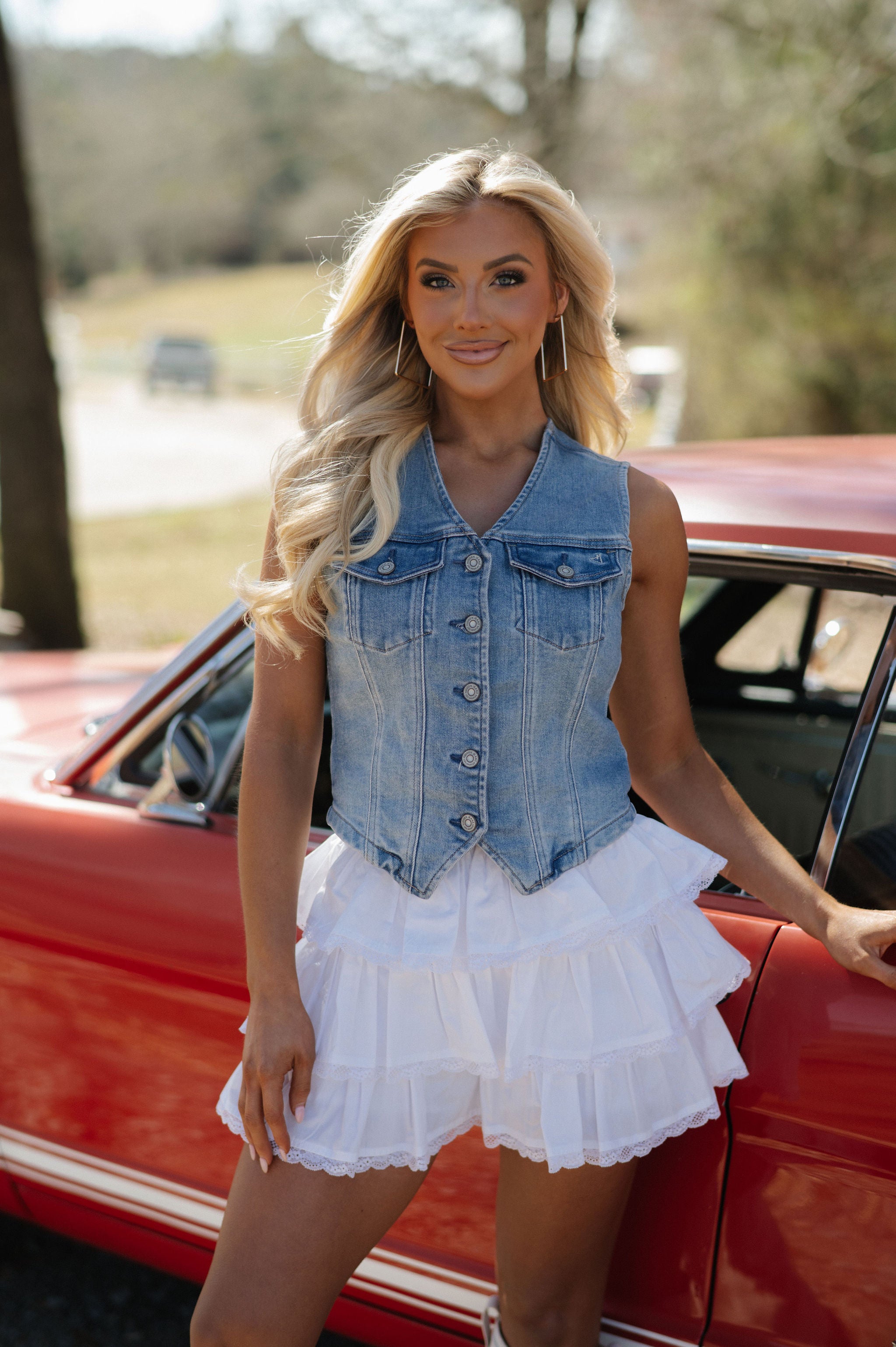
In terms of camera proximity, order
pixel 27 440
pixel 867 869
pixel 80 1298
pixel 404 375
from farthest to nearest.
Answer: pixel 27 440, pixel 80 1298, pixel 867 869, pixel 404 375

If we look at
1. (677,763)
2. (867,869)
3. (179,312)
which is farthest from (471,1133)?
(179,312)

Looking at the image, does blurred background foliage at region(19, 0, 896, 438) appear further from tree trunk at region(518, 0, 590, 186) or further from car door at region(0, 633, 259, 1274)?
car door at region(0, 633, 259, 1274)

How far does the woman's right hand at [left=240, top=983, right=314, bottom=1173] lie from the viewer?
1510mm

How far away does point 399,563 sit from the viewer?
157 centimetres

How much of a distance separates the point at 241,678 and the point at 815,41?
1055 centimetres

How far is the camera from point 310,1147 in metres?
1.51

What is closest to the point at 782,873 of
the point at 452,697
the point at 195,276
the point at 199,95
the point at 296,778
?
the point at 452,697

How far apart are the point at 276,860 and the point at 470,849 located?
0.81 ft

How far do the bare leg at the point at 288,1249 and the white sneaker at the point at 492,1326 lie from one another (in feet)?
1.03

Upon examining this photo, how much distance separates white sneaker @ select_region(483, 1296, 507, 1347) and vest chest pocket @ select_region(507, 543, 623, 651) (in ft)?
3.14

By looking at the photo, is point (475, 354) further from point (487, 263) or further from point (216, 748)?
point (216, 748)

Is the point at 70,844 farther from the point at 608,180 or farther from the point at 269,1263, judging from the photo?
the point at 608,180

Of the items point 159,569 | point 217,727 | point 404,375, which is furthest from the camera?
point 159,569

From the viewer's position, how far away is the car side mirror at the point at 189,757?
210 centimetres
